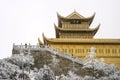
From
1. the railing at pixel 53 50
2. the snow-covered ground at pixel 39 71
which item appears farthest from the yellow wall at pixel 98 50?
the snow-covered ground at pixel 39 71

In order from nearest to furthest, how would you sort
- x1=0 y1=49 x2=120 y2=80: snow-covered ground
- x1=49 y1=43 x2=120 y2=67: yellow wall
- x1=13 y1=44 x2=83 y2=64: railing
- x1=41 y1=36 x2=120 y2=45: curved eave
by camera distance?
x1=0 y1=49 x2=120 y2=80: snow-covered ground
x1=13 y1=44 x2=83 y2=64: railing
x1=49 y1=43 x2=120 y2=67: yellow wall
x1=41 y1=36 x2=120 y2=45: curved eave

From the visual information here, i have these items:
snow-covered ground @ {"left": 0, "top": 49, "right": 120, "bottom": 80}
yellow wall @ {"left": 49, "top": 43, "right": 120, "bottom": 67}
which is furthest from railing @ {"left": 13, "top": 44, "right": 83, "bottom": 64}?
yellow wall @ {"left": 49, "top": 43, "right": 120, "bottom": 67}

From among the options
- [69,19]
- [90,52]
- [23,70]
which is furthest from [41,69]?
[69,19]

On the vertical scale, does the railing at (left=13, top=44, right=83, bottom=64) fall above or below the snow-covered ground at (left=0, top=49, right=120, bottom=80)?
above

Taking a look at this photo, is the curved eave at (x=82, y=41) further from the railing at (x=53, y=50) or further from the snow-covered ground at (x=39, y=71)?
the snow-covered ground at (x=39, y=71)

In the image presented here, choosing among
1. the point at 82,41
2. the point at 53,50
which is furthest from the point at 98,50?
the point at 53,50

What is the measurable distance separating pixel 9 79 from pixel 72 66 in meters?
7.35

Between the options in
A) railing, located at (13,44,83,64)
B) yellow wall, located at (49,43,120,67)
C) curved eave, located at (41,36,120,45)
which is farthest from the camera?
curved eave, located at (41,36,120,45)

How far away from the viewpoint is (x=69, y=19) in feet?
214

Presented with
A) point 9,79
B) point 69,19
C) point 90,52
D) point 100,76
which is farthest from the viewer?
point 69,19

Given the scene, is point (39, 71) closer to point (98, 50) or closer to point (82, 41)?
point (82, 41)

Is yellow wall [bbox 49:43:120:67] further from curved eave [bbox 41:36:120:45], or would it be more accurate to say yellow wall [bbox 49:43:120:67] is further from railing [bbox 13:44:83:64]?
railing [bbox 13:44:83:64]

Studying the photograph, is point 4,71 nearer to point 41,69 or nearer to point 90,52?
point 41,69

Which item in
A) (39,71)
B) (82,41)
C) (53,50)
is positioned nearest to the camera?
(39,71)
